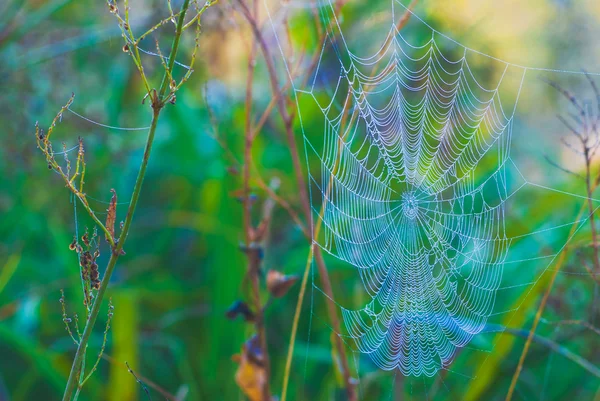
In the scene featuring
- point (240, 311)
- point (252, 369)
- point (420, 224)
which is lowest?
point (252, 369)

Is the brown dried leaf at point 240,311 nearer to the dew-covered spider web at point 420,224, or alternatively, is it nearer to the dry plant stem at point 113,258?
the dew-covered spider web at point 420,224

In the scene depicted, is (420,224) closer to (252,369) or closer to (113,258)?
(252,369)

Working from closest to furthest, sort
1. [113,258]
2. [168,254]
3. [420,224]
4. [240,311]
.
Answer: [113,258] < [240,311] < [420,224] < [168,254]

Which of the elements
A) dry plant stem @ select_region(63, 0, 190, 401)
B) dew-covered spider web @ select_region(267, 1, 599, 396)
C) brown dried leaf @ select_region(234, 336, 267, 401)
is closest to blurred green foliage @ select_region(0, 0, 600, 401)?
dew-covered spider web @ select_region(267, 1, 599, 396)

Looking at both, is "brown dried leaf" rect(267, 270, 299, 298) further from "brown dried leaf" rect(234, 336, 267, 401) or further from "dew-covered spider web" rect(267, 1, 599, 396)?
"dew-covered spider web" rect(267, 1, 599, 396)

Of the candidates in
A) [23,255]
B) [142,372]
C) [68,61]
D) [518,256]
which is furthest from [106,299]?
[518,256]

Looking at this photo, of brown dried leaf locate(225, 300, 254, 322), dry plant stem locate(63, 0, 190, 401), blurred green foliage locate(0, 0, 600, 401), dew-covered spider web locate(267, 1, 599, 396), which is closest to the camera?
dry plant stem locate(63, 0, 190, 401)

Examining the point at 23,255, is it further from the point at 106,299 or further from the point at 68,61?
the point at 68,61

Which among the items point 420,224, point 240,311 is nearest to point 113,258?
point 240,311

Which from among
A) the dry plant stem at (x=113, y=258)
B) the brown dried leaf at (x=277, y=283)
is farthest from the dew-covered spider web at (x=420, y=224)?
the dry plant stem at (x=113, y=258)
